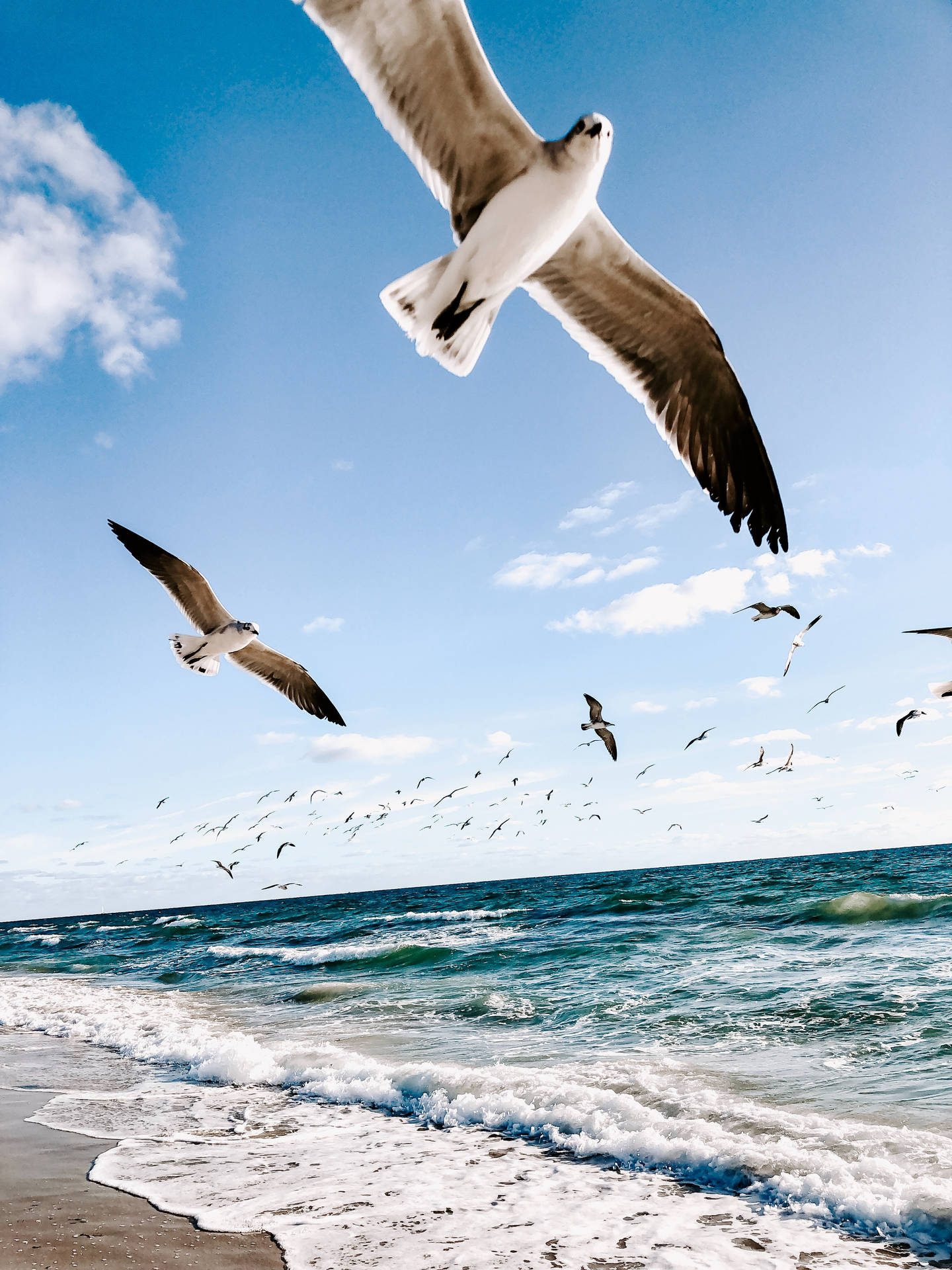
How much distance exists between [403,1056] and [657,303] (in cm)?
704

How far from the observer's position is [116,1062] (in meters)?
9.06

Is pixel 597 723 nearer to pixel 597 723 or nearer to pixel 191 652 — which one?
pixel 597 723

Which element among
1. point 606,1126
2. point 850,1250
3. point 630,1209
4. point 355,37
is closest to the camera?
point 355,37

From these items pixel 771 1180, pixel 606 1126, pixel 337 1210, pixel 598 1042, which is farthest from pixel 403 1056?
pixel 771 1180

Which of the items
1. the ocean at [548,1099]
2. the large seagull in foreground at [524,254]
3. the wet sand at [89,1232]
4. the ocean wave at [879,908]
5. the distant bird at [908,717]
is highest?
the large seagull in foreground at [524,254]

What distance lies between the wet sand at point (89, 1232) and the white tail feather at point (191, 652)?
4287 mm

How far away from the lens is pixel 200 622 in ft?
29.6

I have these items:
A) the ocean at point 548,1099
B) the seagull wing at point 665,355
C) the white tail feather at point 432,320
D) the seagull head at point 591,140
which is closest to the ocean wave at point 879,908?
the ocean at point 548,1099

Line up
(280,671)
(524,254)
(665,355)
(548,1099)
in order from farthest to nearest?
1. (280,671)
2. (548,1099)
3. (665,355)
4. (524,254)

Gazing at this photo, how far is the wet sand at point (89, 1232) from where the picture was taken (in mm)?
4082

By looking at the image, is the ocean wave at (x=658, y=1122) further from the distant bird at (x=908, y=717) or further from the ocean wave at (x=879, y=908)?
the ocean wave at (x=879, y=908)

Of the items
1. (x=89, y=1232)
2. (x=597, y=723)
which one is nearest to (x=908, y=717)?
(x=597, y=723)

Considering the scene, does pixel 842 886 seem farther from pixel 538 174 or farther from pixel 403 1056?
pixel 538 174

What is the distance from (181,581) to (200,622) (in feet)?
1.55
